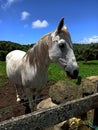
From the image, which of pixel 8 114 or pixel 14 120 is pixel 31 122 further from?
pixel 8 114

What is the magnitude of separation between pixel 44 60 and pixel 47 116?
3331mm

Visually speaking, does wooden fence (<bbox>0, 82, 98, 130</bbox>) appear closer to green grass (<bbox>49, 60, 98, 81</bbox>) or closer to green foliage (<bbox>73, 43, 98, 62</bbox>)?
green grass (<bbox>49, 60, 98, 81</bbox>)

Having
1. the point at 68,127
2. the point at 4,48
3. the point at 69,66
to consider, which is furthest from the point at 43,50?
the point at 4,48

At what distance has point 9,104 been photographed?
26.8 feet

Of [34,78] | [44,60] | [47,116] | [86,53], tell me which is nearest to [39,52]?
[44,60]

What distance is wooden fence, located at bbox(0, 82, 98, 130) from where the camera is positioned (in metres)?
2.27

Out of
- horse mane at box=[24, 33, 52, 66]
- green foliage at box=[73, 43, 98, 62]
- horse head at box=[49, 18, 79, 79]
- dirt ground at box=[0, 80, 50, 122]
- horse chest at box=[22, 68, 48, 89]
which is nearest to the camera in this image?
horse head at box=[49, 18, 79, 79]

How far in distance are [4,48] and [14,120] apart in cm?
3271

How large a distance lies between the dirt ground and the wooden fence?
8.14 feet

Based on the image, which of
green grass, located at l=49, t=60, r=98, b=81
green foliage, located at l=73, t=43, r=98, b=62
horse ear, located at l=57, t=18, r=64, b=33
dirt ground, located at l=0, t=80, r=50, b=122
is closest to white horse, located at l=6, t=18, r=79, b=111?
horse ear, located at l=57, t=18, r=64, b=33

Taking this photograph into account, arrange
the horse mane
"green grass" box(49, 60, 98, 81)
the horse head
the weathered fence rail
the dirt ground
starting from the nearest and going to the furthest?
1. the weathered fence rail
2. the horse head
3. the horse mane
4. the dirt ground
5. "green grass" box(49, 60, 98, 81)

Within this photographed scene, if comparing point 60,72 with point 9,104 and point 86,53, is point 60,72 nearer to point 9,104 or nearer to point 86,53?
point 9,104

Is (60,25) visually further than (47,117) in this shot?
Yes

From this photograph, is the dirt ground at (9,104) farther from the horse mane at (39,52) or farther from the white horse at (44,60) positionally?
the horse mane at (39,52)
